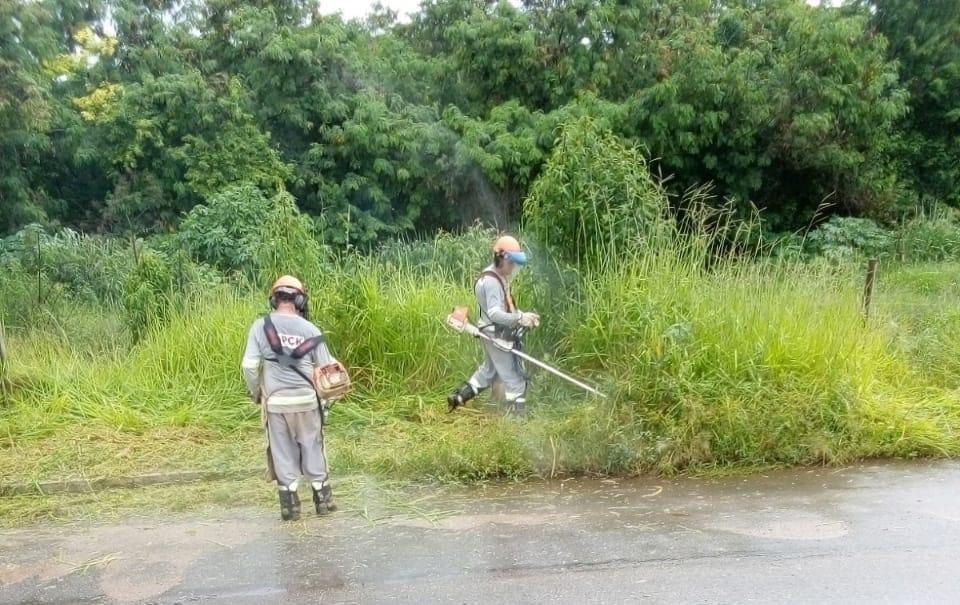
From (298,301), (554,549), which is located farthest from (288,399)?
(554,549)

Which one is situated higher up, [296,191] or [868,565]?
[296,191]

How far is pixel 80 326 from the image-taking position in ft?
31.7

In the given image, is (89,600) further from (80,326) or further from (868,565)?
(80,326)

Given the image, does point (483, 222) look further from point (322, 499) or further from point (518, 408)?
point (322, 499)

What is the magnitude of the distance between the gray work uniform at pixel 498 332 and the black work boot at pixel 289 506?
7.60ft

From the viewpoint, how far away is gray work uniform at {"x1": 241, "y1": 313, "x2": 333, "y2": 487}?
5.54m

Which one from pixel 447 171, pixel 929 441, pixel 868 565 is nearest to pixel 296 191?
pixel 447 171

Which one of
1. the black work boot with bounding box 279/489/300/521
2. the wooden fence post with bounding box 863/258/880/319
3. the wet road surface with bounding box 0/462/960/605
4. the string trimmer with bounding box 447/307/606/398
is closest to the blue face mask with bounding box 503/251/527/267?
the string trimmer with bounding box 447/307/606/398

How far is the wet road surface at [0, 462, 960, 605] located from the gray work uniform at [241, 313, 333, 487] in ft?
1.17

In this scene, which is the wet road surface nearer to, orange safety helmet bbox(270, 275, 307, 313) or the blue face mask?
orange safety helmet bbox(270, 275, 307, 313)

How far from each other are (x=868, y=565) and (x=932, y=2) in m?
17.7

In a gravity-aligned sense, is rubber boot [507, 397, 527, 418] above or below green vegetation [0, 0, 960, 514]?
below

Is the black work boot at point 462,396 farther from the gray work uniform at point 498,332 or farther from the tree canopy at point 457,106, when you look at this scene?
the tree canopy at point 457,106

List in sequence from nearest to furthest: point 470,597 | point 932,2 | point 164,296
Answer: point 470,597 < point 164,296 < point 932,2
